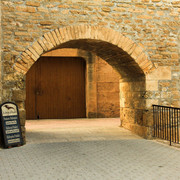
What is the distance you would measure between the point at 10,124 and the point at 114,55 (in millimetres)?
3258

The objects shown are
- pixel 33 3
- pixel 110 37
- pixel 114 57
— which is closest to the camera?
pixel 33 3

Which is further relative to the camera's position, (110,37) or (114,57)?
(114,57)

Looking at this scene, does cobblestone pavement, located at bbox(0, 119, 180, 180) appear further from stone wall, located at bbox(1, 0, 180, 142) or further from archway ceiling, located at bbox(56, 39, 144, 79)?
archway ceiling, located at bbox(56, 39, 144, 79)

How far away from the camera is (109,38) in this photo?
22.4 feet

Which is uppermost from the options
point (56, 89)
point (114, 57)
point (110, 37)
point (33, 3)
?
point (33, 3)

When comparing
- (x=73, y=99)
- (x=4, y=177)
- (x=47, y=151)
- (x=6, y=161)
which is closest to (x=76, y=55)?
(x=73, y=99)

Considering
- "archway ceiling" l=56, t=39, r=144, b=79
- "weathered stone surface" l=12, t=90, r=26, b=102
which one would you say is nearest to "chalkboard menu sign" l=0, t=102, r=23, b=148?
"weathered stone surface" l=12, t=90, r=26, b=102

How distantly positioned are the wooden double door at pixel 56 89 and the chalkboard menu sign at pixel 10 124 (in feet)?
18.7

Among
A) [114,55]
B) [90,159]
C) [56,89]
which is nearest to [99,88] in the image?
[56,89]

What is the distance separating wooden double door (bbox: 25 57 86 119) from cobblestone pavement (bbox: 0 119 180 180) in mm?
4744

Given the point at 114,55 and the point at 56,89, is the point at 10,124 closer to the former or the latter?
Answer: the point at 114,55

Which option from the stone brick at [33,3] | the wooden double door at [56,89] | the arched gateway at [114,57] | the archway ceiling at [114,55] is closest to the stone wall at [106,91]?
the wooden double door at [56,89]

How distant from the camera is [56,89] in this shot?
12.1 metres

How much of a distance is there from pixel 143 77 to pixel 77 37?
1949 millimetres
